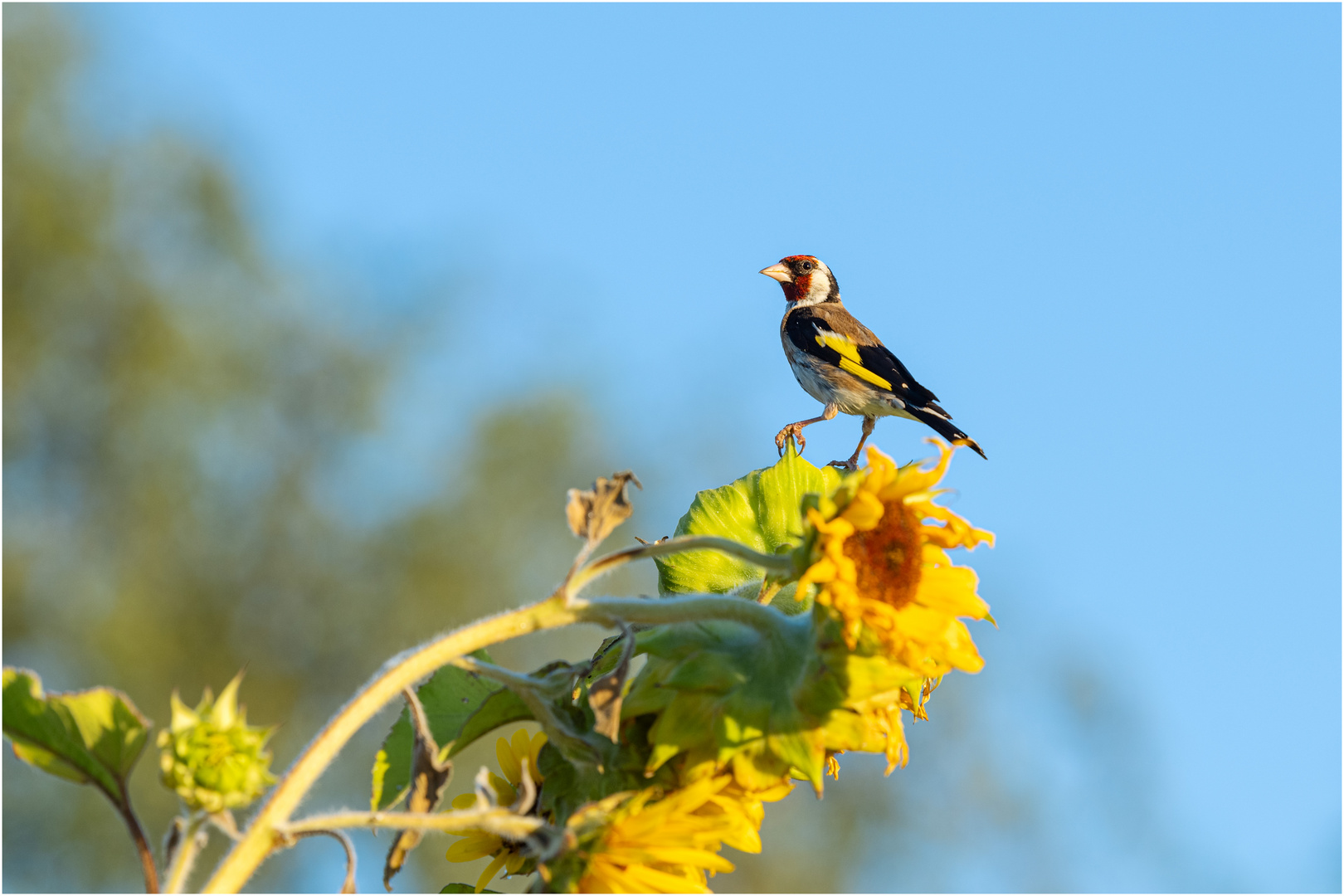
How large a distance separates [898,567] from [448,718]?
56 cm

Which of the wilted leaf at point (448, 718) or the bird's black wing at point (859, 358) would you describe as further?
the bird's black wing at point (859, 358)

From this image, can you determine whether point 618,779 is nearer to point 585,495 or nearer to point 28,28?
point 585,495

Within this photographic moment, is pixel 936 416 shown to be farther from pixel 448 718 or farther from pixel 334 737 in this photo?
pixel 334 737

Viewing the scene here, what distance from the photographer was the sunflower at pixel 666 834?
146cm

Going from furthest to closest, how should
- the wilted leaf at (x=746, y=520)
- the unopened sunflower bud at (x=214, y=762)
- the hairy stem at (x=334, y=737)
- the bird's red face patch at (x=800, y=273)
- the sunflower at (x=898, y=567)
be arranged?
the bird's red face patch at (x=800, y=273)
the wilted leaf at (x=746, y=520)
the sunflower at (x=898, y=567)
the unopened sunflower bud at (x=214, y=762)
the hairy stem at (x=334, y=737)

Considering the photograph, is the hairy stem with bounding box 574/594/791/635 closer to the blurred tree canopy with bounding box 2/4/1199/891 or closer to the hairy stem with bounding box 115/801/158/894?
the hairy stem with bounding box 115/801/158/894

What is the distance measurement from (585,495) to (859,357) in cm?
562

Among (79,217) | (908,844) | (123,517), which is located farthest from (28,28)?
(908,844)

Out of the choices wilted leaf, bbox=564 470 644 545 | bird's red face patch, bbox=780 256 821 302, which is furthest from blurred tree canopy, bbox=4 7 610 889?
wilted leaf, bbox=564 470 644 545

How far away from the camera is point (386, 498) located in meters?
25.6

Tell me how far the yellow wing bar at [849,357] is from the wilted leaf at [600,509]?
5.33 m

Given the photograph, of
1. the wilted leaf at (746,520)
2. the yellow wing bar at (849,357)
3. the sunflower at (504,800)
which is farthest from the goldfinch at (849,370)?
the sunflower at (504,800)

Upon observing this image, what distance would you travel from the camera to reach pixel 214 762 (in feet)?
4.20

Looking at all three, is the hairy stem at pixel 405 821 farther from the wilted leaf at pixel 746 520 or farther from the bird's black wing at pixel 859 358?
the bird's black wing at pixel 859 358
